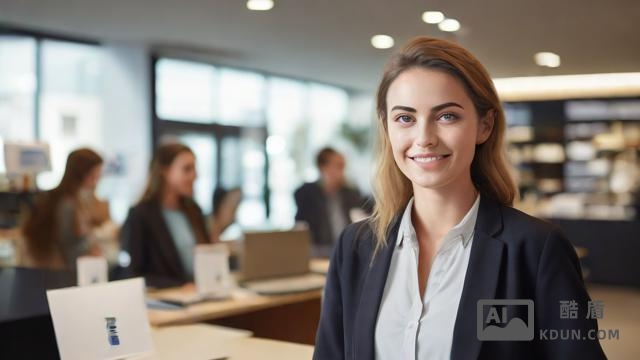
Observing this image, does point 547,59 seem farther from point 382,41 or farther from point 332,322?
point 332,322

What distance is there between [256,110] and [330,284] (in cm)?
948

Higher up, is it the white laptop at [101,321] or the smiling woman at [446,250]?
the smiling woman at [446,250]

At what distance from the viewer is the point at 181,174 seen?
13.5 ft

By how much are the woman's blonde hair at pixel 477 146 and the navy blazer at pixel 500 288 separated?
0.06m

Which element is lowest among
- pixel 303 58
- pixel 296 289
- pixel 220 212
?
pixel 296 289

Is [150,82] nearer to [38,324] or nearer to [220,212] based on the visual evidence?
[220,212]

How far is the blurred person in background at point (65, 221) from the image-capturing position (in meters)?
4.24

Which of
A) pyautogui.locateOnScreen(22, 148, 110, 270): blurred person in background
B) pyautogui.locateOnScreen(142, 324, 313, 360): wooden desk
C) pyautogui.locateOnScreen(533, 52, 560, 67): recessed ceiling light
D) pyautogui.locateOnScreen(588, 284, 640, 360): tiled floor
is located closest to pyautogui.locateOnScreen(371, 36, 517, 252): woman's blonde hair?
pyautogui.locateOnScreen(142, 324, 313, 360): wooden desk

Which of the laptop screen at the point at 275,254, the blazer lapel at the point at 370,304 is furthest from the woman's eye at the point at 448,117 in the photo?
the laptop screen at the point at 275,254

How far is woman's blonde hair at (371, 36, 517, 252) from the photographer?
1.63 metres

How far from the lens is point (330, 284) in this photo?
1793 mm

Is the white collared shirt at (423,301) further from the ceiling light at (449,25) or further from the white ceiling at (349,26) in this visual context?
the ceiling light at (449,25)

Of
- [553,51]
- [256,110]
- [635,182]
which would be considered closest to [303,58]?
A: [256,110]

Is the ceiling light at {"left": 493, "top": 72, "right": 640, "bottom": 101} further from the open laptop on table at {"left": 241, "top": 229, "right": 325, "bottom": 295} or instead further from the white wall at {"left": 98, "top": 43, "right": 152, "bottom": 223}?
the open laptop on table at {"left": 241, "top": 229, "right": 325, "bottom": 295}
